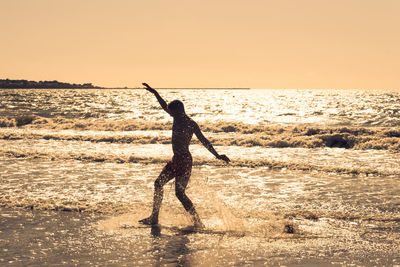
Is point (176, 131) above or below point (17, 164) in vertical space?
above

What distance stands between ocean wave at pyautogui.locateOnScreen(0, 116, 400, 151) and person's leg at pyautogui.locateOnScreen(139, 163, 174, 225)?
1642 cm

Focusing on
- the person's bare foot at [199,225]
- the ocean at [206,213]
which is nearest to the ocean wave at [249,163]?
the ocean at [206,213]

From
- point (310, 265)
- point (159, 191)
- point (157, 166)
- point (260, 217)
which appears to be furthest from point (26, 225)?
point (157, 166)

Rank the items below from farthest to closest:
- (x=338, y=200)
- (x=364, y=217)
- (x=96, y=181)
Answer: (x=96, y=181), (x=338, y=200), (x=364, y=217)

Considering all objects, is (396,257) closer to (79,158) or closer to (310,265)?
(310,265)

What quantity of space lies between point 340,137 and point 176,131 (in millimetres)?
19093

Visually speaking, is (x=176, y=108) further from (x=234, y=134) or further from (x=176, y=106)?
(x=234, y=134)

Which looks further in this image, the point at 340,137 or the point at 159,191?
the point at 340,137

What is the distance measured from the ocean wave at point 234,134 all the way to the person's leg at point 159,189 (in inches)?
646

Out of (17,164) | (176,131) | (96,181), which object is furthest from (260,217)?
(17,164)

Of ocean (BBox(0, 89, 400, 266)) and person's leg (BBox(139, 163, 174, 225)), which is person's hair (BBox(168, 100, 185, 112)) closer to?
person's leg (BBox(139, 163, 174, 225))

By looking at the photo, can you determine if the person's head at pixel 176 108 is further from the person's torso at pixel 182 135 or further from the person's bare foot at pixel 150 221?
the person's bare foot at pixel 150 221

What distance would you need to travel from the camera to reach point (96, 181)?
439 inches

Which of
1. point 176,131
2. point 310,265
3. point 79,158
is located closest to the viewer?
point 310,265
